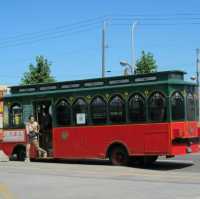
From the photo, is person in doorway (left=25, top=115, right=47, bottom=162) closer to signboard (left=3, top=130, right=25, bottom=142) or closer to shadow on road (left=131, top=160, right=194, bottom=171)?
signboard (left=3, top=130, right=25, bottom=142)

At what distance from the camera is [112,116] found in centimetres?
1959

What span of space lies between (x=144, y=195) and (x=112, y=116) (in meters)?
7.59

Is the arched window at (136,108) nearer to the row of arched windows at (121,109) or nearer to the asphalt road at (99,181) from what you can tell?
the row of arched windows at (121,109)

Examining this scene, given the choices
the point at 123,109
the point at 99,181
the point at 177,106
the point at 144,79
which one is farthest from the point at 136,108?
the point at 99,181

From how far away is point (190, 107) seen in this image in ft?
62.1

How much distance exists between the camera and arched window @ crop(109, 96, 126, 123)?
19.3 meters

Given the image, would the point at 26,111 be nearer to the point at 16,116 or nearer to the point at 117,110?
the point at 16,116

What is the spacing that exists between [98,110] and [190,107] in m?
3.15

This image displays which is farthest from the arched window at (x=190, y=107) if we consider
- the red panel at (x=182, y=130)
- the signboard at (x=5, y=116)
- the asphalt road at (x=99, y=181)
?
the signboard at (x=5, y=116)

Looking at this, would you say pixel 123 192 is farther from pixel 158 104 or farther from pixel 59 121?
pixel 59 121

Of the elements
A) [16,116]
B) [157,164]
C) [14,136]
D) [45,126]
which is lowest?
[157,164]

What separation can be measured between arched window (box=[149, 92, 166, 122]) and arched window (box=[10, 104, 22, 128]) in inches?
249

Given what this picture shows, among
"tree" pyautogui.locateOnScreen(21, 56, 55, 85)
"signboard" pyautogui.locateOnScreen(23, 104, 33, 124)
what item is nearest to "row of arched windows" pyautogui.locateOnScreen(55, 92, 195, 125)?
"signboard" pyautogui.locateOnScreen(23, 104, 33, 124)

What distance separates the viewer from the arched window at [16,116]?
22.8 meters
